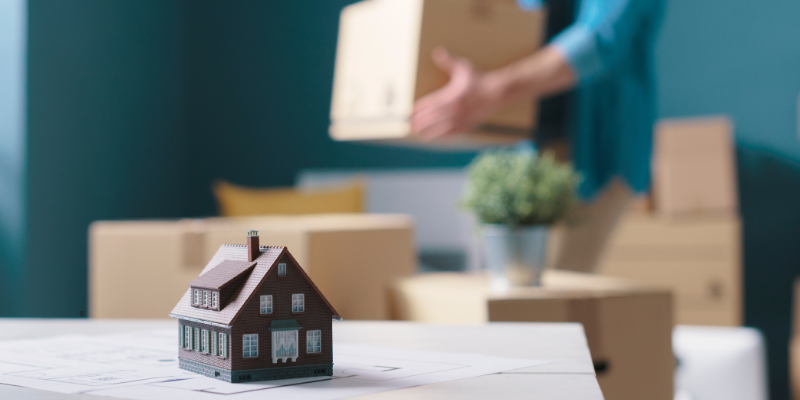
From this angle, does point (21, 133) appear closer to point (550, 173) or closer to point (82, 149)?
point (82, 149)

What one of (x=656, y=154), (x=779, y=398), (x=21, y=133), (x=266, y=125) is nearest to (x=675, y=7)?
(x=656, y=154)

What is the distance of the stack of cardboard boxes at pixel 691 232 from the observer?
251 cm

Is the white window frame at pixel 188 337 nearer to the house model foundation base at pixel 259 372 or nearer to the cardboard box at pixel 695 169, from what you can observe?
the house model foundation base at pixel 259 372

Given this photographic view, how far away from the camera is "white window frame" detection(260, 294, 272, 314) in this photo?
0.44 m

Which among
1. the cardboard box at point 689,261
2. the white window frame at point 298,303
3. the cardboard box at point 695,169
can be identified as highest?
the cardboard box at point 695,169

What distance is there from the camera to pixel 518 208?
1.10 m

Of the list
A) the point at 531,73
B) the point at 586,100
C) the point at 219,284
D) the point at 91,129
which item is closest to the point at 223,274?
the point at 219,284

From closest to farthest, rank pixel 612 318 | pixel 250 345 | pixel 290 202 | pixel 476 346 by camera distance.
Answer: pixel 250 345, pixel 476 346, pixel 612 318, pixel 290 202

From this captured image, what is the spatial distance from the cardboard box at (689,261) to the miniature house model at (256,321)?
2.17m

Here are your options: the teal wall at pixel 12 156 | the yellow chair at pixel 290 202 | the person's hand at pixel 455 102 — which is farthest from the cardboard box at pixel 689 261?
the teal wall at pixel 12 156

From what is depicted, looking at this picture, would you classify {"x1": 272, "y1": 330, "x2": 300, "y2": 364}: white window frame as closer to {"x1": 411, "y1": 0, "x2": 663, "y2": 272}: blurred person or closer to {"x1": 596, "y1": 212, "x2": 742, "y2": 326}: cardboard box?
{"x1": 411, "y1": 0, "x2": 663, "y2": 272}: blurred person

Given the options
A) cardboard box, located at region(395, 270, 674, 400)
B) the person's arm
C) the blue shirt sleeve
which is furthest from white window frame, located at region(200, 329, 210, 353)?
the blue shirt sleeve

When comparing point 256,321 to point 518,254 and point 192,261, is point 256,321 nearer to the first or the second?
point 518,254

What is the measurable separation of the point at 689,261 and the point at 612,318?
1.65 metres
